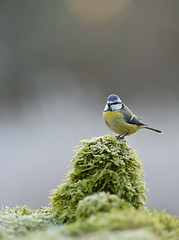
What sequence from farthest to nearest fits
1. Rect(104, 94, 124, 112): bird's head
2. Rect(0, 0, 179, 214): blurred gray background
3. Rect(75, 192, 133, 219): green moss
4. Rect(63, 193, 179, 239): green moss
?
1. Rect(0, 0, 179, 214): blurred gray background
2. Rect(104, 94, 124, 112): bird's head
3. Rect(75, 192, 133, 219): green moss
4. Rect(63, 193, 179, 239): green moss

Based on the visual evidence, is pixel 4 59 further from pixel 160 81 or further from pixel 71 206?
pixel 71 206

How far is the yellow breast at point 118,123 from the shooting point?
5.49 feet

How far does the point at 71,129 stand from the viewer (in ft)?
14.7

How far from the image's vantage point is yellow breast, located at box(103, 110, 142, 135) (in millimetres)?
1672

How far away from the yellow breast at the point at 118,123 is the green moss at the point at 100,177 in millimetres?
473

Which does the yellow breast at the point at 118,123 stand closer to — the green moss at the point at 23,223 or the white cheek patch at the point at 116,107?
the white cheek patch at the point at 116,107

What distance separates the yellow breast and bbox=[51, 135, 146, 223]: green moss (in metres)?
0.47

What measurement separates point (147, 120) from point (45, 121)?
191 cm

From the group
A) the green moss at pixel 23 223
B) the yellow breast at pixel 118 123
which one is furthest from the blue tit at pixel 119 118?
the green moss at pixel 23 223

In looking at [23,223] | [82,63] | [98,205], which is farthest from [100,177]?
[82,63]

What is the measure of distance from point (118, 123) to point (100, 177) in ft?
2.21

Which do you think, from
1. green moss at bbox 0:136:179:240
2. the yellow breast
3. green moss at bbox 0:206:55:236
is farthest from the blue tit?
green moss at bbox 0:206:55:236

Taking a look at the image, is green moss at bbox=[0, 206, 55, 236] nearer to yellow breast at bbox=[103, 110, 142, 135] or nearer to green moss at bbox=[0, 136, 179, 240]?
green moss at bbox=[0, 136, 179, 240]

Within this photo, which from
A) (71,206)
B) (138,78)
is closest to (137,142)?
(138,78)
